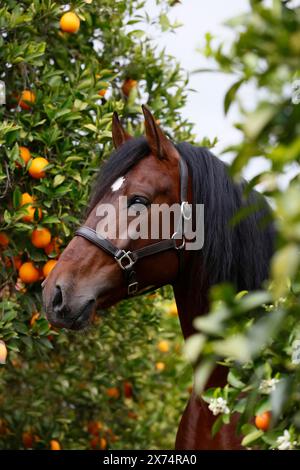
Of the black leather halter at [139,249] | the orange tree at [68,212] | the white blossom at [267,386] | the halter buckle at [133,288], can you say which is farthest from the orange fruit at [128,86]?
the white blossom at [267,386]

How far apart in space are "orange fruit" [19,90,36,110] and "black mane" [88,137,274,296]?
2.63 ft

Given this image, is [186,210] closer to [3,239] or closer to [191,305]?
[191,305]

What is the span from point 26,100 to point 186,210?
3.48 feet

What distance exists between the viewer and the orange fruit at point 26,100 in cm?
346

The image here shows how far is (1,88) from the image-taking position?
3.56 metres

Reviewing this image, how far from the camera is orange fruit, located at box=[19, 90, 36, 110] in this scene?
3461 mm

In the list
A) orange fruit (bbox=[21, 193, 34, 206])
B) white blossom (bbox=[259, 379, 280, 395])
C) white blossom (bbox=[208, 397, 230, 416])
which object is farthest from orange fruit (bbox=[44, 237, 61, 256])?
white blossom (bbox=[259, 379, 280, 395])

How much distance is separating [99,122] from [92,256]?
3.13 ft

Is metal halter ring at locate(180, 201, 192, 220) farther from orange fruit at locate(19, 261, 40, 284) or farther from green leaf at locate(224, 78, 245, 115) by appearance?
green leaf at locate(224, 78, 245, 115)

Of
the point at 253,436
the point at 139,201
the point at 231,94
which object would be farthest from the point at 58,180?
the point at 231,94

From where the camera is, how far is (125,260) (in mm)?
2650

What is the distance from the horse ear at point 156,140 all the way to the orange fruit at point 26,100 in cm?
85

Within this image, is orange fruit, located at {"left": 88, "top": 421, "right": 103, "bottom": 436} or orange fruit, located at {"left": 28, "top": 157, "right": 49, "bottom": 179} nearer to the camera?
orange fruit, located at {"left": 28, "top": 157, "right": 49, "bottom": 179}
